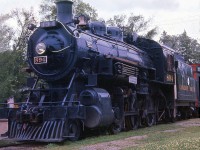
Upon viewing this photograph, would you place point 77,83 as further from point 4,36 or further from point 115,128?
point 4,36

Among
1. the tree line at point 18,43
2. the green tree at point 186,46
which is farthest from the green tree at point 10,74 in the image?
the green tree at point 186,46

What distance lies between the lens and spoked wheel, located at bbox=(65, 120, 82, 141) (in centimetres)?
1146

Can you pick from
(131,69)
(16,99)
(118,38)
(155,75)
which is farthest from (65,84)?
(16,99)

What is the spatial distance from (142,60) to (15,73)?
721cm

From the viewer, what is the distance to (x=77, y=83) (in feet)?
42.1

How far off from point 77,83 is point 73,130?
67.9 inches

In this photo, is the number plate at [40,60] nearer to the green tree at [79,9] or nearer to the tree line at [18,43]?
the tree line at [18,43]

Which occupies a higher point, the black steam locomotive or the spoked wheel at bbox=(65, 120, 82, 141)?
the black steam locomotive

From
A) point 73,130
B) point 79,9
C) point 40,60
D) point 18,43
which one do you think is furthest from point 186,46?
point 73,130

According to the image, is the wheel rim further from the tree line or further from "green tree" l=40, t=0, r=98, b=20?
"green tree" l=40, t=0, r=98, b=20

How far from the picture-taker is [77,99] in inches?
493

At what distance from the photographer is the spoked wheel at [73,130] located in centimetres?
1146

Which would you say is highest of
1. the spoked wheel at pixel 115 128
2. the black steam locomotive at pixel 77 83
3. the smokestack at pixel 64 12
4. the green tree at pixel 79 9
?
the green tree at pixel 79 9

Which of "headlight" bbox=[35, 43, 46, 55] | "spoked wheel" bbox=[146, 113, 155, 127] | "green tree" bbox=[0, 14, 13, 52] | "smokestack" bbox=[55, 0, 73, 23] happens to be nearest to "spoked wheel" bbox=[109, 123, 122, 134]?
"spoked wheel" bbox=[146, 113, 155, 127]
